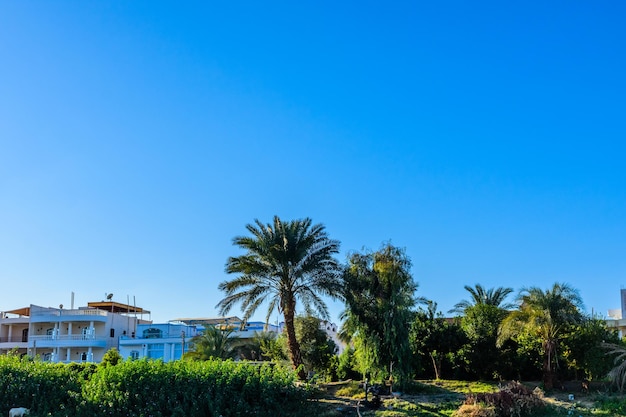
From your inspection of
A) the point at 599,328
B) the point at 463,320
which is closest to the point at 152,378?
the point at 463,320

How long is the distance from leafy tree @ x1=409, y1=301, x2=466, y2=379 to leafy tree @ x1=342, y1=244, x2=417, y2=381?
2.85 m

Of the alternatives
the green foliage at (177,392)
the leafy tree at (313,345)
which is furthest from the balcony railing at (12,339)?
the green foliage at (177,392)

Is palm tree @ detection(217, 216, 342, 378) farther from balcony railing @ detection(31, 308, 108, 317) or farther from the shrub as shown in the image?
balcony railing @ detection(31, 308, 108, 317)

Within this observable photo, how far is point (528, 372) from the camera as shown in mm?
29641

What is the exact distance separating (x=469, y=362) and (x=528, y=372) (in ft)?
8.85

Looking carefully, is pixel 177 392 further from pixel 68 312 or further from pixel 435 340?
pixel 68 312

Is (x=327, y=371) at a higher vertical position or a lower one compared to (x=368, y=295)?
lower

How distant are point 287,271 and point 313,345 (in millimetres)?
9547

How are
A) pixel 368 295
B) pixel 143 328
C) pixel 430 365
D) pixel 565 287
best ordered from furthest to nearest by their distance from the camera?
pixel 143 328 → pixel 430 365 → pixel 368 295 → pixel 565 287

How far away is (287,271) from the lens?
98.4ft

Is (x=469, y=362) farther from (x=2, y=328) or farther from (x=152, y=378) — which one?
(x=2, y=328)

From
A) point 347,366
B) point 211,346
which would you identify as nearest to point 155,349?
point 211,346

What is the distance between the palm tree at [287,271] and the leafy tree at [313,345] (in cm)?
653

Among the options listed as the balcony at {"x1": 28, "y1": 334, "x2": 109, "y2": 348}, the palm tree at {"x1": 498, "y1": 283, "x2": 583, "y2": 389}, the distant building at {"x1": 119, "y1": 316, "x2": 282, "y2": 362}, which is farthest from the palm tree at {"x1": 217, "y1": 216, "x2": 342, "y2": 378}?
the balcony at {"x1": 28, "y1": 334, "x2": 109, "y2": 348}
